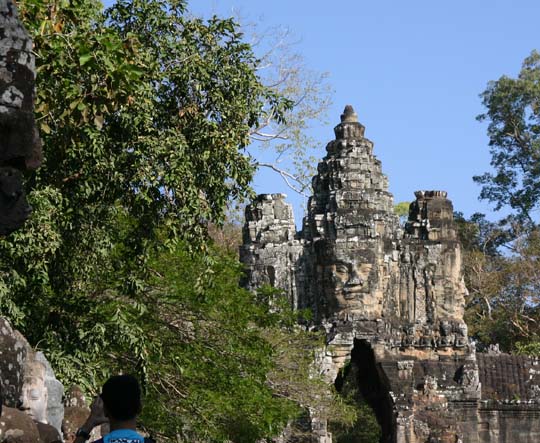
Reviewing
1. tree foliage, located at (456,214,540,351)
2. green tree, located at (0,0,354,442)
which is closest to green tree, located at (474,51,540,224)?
tree foliage, located at (456,214,540,351)

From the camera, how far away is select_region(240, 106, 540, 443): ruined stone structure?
27.6m

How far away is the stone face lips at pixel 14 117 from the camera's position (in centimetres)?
391

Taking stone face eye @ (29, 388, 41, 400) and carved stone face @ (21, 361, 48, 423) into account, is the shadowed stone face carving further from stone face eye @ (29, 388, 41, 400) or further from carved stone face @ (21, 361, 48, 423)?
stone face eye @ (29, 388, 41, 400)

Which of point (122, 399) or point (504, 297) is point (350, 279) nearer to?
point (504, 297)

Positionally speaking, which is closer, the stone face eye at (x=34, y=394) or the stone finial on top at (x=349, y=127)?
the stone face eye at (x=34, y=394)

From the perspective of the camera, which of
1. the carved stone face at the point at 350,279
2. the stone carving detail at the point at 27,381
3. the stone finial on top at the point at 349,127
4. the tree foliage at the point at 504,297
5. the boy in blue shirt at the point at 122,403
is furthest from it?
the tree foliage at the point at 504,297

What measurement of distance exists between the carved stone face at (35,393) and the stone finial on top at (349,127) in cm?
2268

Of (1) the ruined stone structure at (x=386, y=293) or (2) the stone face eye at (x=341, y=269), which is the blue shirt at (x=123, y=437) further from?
(2) the stone face eye at (x=341, y=269)

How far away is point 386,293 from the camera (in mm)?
28422

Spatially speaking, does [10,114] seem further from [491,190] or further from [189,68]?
[491,190]

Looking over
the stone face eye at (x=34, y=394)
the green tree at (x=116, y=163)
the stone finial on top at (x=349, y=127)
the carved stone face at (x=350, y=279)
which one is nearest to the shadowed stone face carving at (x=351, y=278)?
the carved stone face at (x=350, y=279)

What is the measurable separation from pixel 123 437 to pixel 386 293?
2382cm

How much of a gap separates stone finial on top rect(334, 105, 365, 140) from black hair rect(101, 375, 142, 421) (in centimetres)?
2466

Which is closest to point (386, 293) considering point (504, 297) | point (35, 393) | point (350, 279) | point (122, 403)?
point (350, 279)
